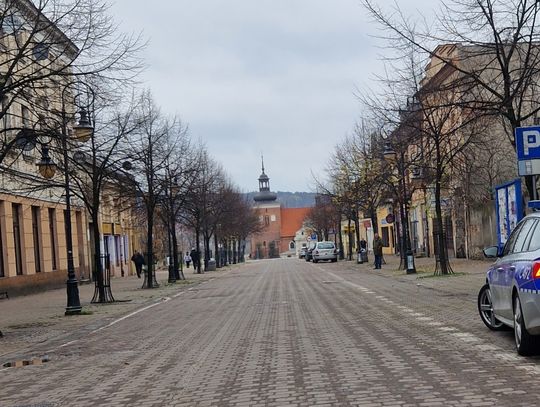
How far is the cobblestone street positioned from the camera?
712 cm

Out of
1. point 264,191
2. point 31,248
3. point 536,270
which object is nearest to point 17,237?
point 31,248

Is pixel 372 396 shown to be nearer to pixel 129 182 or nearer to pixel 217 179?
pixel 129 182

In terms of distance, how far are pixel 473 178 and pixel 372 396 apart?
103 feet

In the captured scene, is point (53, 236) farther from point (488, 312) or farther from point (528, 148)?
point (488, 312)

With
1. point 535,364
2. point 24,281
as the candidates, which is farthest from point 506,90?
point 24,281

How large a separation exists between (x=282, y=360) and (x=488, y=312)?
3.80 meters

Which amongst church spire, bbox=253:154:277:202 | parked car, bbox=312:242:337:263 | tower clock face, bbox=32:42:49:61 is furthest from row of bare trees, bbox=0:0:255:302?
church spire, bbox=253:154:277:202

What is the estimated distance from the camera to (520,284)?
326 inches

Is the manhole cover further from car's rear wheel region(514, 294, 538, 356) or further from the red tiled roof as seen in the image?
the red tiled roof

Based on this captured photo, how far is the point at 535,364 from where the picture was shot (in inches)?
318

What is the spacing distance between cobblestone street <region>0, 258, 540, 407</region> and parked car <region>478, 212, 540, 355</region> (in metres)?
0.36

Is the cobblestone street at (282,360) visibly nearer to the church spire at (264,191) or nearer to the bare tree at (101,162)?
the bare tree at (101,162)

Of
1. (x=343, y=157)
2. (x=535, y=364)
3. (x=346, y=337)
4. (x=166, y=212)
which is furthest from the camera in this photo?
(x=343, y=157)

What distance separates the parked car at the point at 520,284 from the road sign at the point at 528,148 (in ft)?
12.6
